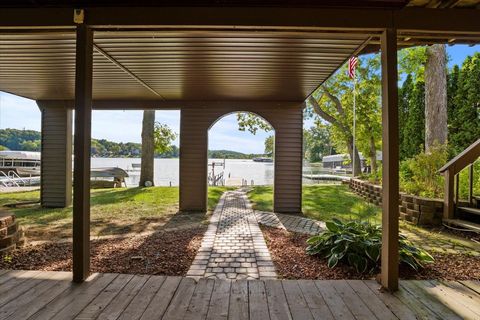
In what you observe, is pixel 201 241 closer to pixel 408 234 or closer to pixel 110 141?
pixel 408 234

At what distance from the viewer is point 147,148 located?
42.9 ft

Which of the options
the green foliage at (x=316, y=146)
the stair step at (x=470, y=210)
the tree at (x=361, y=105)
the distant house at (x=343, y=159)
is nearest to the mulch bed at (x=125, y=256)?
the stair step at (x=470, y=210)

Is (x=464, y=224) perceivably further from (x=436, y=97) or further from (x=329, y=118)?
(x=329, y=118)

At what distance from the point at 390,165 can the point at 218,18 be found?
2.15 metres

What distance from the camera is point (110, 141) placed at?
42406 mm

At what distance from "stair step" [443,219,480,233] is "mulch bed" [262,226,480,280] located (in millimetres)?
1181

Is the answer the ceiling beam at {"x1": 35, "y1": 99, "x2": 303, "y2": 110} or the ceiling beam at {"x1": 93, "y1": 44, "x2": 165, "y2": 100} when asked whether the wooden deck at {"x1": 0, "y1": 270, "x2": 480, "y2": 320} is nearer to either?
the ceiling beam at {"x1": 93, "y1": 44, "x2": 165, "y2": 100}

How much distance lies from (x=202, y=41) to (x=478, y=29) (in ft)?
9.60

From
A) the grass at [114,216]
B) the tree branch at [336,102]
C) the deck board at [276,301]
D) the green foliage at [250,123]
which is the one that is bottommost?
the grass at [114,216]

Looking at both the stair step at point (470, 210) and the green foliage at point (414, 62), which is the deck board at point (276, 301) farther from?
the green foliage at point (414, 62)

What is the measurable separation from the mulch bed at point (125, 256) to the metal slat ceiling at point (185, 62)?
2.62 meters

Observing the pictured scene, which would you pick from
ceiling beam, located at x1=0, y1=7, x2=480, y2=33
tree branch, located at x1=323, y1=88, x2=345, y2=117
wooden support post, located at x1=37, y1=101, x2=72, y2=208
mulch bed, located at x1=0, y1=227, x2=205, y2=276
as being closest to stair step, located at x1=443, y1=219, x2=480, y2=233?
ceiling beam, located at x1=0, y1=7, x2=480, y2=33

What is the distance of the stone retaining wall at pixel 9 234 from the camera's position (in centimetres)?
392

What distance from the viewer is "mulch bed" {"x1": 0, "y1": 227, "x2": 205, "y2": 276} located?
11.4 ft
